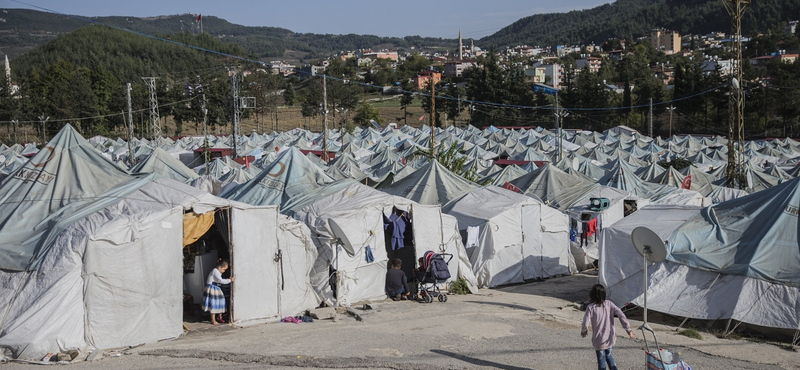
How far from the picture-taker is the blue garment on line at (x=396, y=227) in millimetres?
14711

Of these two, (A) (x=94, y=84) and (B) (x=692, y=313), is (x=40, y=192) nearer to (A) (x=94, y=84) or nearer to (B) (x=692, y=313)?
(B) (x=692, y=313)

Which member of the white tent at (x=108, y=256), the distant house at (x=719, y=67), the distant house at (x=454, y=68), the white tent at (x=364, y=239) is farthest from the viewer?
the distant house at (x=454, y=68)

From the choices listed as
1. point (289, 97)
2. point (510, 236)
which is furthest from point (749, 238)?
point (289, 97)

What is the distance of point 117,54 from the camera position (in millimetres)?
149125

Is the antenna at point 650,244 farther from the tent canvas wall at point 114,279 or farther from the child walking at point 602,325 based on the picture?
the tent canvas wall at point 114,279

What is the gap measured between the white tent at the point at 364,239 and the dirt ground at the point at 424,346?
83cm

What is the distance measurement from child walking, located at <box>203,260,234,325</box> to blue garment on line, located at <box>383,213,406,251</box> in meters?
4.04

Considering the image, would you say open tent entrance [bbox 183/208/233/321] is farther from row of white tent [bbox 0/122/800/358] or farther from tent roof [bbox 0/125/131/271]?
tent roof [bbox 0/125/131/271]

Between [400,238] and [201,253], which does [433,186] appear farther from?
[201,253]

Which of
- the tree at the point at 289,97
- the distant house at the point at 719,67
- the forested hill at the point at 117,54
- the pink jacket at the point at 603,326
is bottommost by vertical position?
the pink jacket at the point at 603,326

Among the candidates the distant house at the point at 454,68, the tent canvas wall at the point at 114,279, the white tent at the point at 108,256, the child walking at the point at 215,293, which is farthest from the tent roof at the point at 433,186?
the distant house at the point at 454,68

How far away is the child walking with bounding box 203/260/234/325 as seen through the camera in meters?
11.4

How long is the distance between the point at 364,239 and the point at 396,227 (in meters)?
0.87

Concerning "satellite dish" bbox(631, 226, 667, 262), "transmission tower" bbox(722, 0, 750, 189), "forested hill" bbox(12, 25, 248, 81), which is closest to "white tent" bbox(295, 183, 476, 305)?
"satellite dish" bbox(631, 226, 667, 262)
